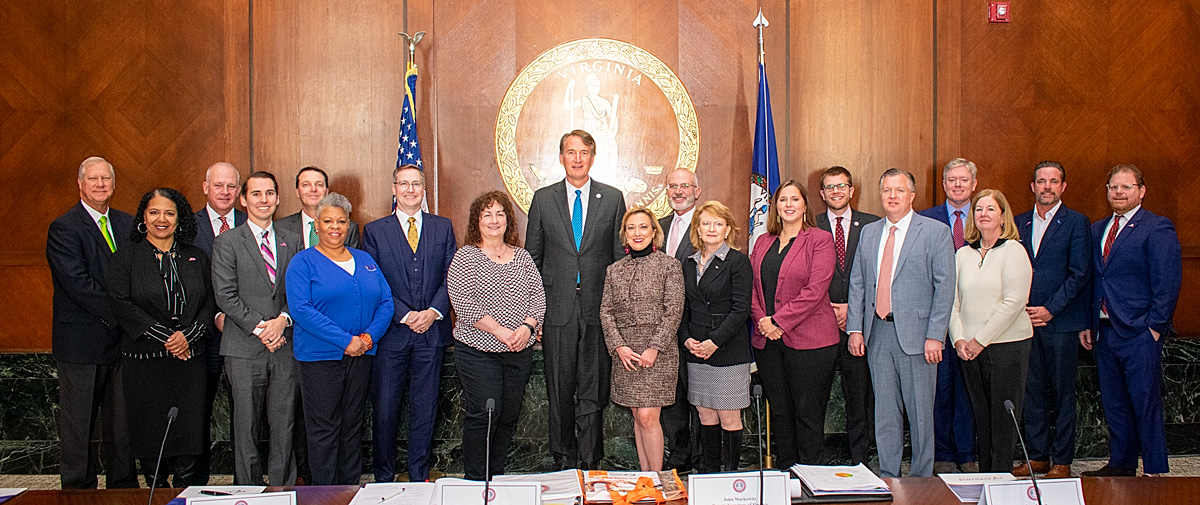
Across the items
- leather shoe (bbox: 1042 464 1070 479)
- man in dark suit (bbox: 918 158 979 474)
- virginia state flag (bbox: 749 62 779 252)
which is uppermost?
virginia state flag (bbox: 749 62 779 252)

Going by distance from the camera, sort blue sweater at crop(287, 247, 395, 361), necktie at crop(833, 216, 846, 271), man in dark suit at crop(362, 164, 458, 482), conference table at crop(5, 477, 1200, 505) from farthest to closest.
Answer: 1. necktie at crop(833, 216, 846, 271)
2. man in dark suit at crop(362, 164, 458, 482)
3. blue sweater at crop(287, 247, 395, 361)
4. conference table at crop(5, 477, 1200, 505)

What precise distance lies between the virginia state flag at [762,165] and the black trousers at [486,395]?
177 cm

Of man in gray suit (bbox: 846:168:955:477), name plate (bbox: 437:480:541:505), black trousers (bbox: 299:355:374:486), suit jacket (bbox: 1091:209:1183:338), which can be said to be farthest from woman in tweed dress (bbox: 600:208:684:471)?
suit jacket (bbox: 1091:209:1183:338)

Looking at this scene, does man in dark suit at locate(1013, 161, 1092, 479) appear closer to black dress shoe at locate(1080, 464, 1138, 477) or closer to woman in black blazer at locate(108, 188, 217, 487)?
black dress shoe at locate(1080, 464, 1138, 477)

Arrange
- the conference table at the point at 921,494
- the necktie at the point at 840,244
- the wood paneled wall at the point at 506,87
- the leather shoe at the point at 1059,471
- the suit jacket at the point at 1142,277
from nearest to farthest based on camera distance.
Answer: the conference table at the point at 921,494
the suit jacket at the point at 1142,277
the necktie at the point at 840,244
the leather shoe at the point at 1059,471
the wood paneled wall at the point at 506,87

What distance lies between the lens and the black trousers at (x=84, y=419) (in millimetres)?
3561

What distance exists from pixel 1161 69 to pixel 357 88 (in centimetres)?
540

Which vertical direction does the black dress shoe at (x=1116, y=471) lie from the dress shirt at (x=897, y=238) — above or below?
below

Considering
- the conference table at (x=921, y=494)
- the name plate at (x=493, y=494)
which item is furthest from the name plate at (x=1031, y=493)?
the name plate at (x=493, y=494)

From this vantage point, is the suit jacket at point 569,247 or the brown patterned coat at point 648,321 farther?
the suit jacket at point 569,247

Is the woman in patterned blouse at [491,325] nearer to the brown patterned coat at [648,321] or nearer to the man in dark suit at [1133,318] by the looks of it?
the brown patterned coat at [648,321]

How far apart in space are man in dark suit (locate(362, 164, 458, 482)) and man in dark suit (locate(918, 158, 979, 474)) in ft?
9.23

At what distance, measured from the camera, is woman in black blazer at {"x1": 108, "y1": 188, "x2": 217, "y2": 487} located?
338 centimetres

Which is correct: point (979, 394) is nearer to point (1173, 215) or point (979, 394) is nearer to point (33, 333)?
point (1173, 215)
